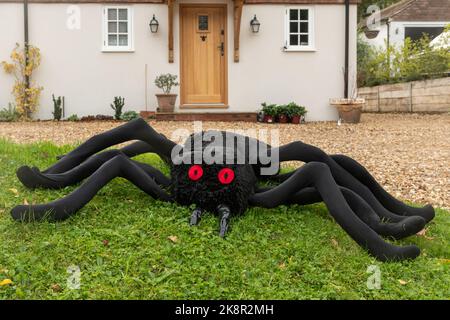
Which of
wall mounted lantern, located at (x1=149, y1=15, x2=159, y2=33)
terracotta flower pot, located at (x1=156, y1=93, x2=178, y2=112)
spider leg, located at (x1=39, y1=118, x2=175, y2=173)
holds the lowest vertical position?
spider leg, located at (x1=39, y1=118, x2=175, y2=173)

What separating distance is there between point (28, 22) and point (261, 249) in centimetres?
1218

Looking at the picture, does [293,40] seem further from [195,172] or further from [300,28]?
[195,172]

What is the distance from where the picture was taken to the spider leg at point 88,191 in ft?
10.4

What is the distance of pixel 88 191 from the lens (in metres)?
3.28

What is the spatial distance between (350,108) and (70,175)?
10.2 meters

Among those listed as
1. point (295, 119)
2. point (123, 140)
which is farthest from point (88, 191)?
point (295, 119)

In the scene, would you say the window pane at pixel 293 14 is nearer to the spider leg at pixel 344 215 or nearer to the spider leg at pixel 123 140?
the spider leg at pixel 123 140

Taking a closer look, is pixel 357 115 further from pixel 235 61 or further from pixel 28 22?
pixel 28 22

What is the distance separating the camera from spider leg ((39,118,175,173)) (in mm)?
3762

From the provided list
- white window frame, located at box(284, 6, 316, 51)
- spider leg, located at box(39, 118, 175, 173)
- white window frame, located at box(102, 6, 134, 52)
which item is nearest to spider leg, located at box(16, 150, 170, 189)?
spider leg, located at box(39, 118, 175, 173)

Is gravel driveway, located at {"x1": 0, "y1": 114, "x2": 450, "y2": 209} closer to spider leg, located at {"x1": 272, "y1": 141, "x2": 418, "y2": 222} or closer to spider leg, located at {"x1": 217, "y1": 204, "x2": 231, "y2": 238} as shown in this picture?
spider leg, located at {"x1": 272, "y1": 141, "x2": 418, "y2": 222}

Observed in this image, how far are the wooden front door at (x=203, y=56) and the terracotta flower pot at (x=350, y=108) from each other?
301 cm

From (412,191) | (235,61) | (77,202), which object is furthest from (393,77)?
(77,202)

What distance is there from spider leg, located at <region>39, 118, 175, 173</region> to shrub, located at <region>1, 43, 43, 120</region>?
9846mm
